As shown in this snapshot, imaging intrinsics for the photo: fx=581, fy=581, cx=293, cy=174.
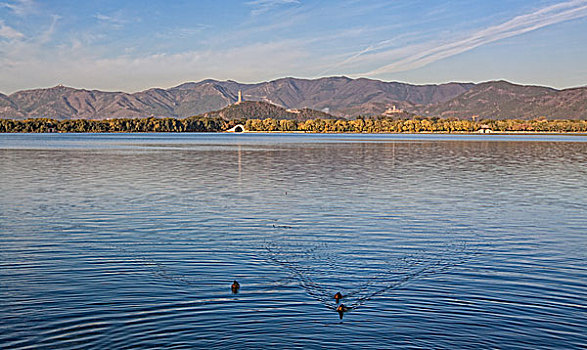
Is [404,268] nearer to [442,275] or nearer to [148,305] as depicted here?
[442,275]

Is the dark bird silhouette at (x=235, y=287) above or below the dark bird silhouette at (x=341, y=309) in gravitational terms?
above

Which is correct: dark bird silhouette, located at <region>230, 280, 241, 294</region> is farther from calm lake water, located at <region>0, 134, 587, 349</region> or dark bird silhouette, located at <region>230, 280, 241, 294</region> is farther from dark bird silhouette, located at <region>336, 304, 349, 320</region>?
dark bird silhouette, located at <region>336, 304, 349, 320</region>

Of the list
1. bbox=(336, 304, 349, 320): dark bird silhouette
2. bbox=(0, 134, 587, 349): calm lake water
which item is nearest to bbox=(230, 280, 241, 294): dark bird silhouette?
bbox=(0, 134, 587, 349): calm lake water

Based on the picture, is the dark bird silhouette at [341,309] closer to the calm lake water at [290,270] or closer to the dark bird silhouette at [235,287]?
the calm lake water at [290,270]

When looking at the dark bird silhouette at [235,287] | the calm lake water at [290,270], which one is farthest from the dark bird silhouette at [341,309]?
the dark bird silhouette at [235,287]

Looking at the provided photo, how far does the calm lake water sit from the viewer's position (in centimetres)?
1207

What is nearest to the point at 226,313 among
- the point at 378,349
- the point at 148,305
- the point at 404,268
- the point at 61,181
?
the point at 148,305

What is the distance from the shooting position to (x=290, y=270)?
17078 millimetres

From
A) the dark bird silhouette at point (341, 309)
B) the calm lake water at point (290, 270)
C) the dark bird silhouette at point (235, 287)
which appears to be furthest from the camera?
the dark bird silhouette at point (235, 287)

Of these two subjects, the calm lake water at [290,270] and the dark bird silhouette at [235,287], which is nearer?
the calm lake water at [290,270]

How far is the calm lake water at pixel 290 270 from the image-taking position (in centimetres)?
1207

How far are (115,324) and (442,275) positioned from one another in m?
9.23

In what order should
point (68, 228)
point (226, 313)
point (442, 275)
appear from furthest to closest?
1. point (68, 228)
2. point (442, 275)
3. point (226, 313)

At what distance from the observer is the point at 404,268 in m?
17.4
